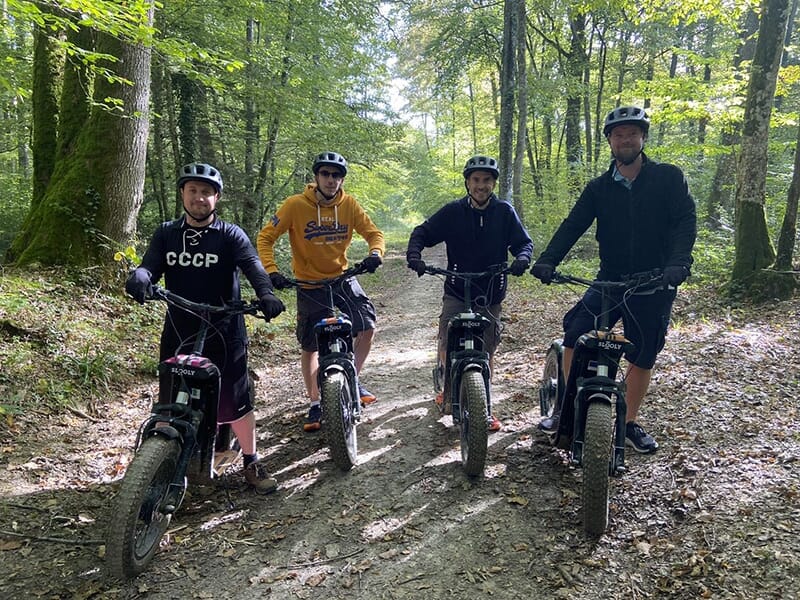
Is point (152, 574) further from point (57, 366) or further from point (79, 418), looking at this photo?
point (57, 366)

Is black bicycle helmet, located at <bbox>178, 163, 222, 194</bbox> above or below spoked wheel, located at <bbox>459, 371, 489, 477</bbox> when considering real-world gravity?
above

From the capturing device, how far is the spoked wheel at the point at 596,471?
2988mm

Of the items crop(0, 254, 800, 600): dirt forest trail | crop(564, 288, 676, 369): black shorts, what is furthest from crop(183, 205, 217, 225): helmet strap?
crop(564, 288, 676, 369): black shorts

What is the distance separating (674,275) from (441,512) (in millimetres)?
2278

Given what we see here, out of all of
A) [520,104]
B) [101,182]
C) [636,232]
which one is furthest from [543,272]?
[520,104]

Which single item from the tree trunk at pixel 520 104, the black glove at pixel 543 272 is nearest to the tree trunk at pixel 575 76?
the tree trunk at pixel 520 104

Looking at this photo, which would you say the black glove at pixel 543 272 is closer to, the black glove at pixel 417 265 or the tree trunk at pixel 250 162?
the black glove at pixel 417 265

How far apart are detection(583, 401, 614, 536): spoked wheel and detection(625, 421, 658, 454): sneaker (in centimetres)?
120

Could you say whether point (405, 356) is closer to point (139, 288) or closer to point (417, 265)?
point (417, 265)

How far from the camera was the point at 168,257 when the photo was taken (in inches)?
139

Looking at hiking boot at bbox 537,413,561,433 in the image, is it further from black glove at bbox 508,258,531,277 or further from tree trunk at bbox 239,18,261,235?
tree trunk at bbox 239,18,261,235

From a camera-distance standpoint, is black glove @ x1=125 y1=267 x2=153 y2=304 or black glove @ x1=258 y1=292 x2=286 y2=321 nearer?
black glove @ x1=125 y1=267 x2=153 y2=304

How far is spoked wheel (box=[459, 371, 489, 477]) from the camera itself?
12.1ft

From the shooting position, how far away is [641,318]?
12.6ft
